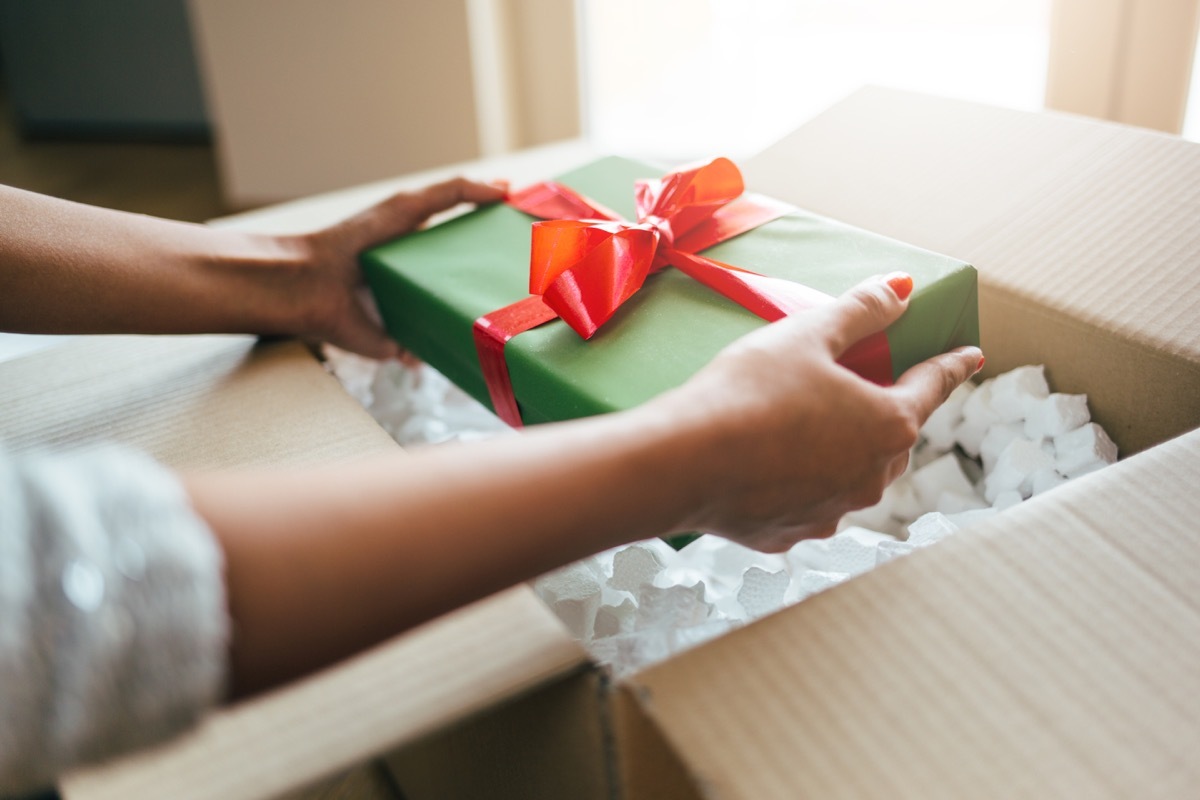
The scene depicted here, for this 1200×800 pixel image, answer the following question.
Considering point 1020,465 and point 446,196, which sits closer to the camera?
point 1020,465

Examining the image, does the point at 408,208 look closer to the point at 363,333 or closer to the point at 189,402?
the point at 363,333

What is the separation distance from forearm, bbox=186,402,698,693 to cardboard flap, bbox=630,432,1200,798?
67 millimetres

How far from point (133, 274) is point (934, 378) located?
54 cm

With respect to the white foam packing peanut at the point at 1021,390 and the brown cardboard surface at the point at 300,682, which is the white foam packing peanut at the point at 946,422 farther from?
the brown cardboard surface at the point at 300,682

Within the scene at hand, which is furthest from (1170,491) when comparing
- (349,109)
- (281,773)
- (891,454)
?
(349,109)

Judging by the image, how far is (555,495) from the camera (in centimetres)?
37

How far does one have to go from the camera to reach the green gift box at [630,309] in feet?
1.80

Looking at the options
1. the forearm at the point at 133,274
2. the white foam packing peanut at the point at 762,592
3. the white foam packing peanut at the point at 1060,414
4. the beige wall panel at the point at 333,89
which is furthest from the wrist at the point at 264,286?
the beige wall panel at the point at 333,89

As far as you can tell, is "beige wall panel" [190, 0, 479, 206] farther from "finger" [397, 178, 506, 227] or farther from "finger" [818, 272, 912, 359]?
"finger" [818, 272, 912, 359]

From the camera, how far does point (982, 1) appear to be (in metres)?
1.20

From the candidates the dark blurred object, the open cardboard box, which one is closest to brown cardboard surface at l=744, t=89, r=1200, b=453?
the open cardboard box

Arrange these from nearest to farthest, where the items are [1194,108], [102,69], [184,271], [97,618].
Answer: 1. [97,618]
2. [184,271]
3. [1194,108]
4. [102,69]

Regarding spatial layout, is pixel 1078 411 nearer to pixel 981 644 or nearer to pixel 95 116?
pixel 981 644

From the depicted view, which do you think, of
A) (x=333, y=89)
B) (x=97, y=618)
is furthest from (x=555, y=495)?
(x=333, y=89)
